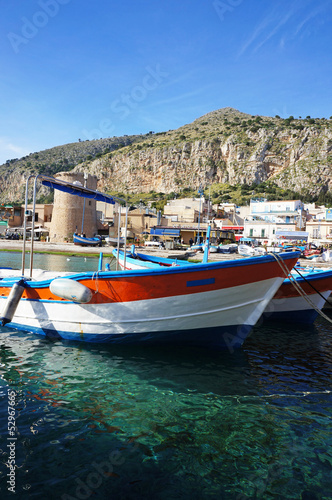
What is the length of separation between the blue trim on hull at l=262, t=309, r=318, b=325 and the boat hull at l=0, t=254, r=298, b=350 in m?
4.61

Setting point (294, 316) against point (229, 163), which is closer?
point (294, 316)

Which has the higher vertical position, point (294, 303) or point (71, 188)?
point (71, 188)

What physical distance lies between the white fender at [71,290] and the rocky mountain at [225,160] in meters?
99.1

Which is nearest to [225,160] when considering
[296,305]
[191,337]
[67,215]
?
[67,215]

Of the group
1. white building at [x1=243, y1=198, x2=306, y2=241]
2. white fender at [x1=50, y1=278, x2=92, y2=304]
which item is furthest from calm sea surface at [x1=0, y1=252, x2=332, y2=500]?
white building at [x1=243, y1=198, x2=306, y2=241]

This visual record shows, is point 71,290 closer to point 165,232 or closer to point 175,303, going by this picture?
point 175,303

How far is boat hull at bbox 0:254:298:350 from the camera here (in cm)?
677

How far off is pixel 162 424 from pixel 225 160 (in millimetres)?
119589

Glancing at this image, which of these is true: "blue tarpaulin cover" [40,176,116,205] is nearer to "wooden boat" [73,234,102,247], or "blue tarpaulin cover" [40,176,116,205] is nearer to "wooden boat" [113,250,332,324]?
"wooden boat" [113,250,332,324]

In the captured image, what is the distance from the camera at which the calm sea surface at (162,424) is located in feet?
11.4

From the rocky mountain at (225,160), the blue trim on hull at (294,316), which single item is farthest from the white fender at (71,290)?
the rocky mountain at (225,160)

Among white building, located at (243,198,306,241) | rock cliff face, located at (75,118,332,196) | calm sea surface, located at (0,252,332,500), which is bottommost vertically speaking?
calm sea surface, located at (0,252,332,500)

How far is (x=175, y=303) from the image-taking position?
6.86m

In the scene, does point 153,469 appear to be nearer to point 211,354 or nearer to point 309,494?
point 309,494
